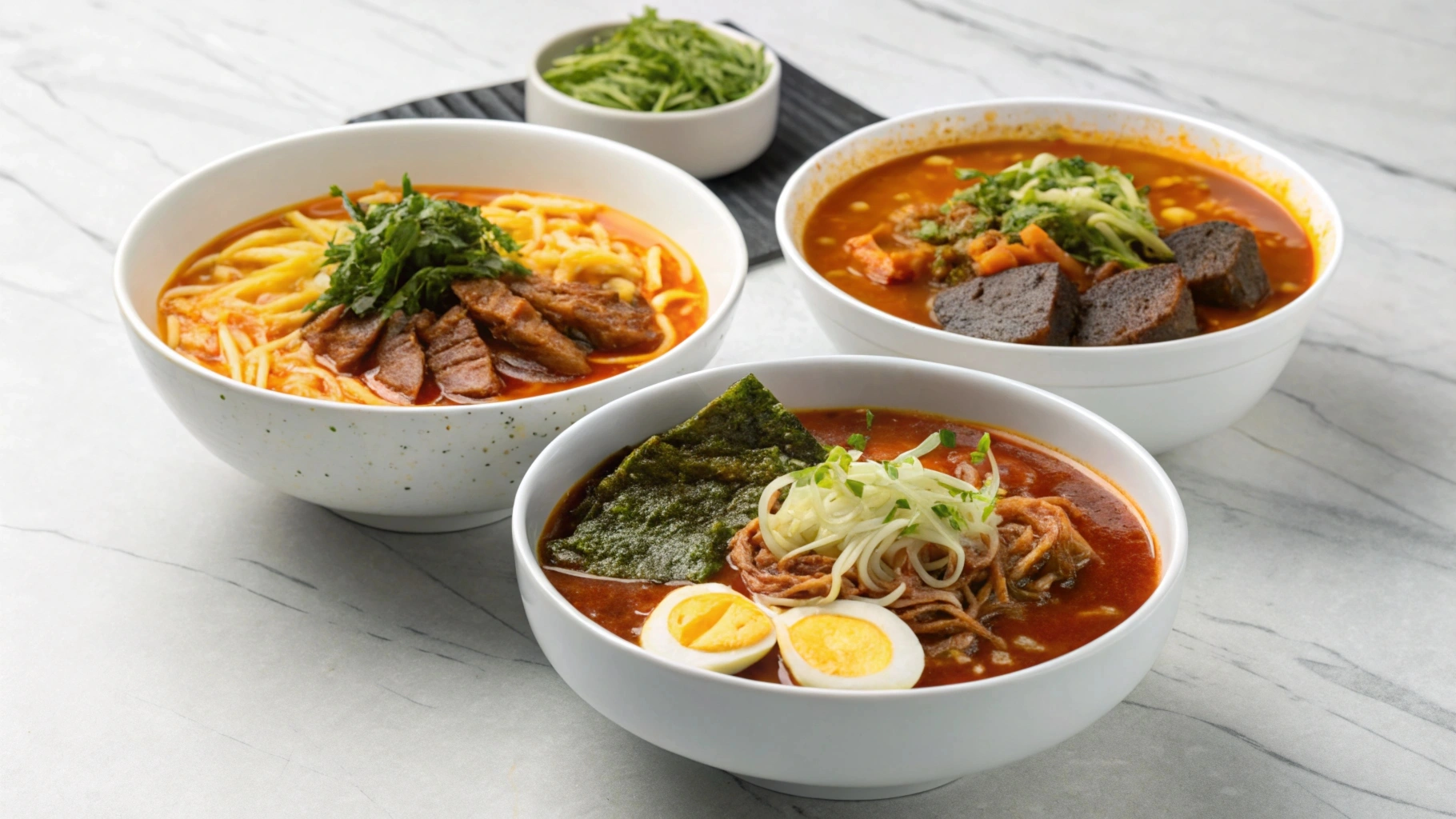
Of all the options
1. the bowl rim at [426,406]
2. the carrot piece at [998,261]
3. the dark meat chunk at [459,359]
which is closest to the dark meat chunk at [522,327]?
the dark meat chunk at [459,359]

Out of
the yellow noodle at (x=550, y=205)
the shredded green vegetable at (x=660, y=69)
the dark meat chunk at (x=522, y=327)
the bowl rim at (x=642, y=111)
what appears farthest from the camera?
the shredded green vegetable at (x=660, y=69)

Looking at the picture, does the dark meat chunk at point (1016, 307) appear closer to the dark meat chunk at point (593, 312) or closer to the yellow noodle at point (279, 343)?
the dark meat chunk at point (593, 312)

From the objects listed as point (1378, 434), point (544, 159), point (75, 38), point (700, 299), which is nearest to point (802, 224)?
point (700, 299)

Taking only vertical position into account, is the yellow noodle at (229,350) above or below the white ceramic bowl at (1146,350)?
below

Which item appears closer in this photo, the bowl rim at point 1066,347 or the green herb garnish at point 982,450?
the green herb garnish at point 982,450

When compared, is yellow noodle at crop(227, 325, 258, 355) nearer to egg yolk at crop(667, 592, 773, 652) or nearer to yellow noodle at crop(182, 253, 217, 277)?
yellow noodle at crop(182, 253, 217, 277)

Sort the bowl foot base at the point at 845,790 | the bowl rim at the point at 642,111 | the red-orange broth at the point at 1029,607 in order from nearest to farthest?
the red-orange broth at the point at 1029,607 → the bowl foot base at the point at 845,790 → the bowl rim at the point at 642,111

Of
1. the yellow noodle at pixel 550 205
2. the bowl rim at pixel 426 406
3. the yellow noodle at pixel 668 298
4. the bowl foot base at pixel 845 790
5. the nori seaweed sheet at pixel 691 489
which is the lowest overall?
the bowl foot base at pixel 845 790

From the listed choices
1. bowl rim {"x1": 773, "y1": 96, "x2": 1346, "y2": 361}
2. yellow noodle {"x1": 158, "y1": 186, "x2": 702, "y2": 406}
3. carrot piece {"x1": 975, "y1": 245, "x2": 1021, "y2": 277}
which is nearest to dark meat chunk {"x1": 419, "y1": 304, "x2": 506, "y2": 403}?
yellow noodle {"x1": 158, "y1": 186, "x2": 702, "y2": 406}
